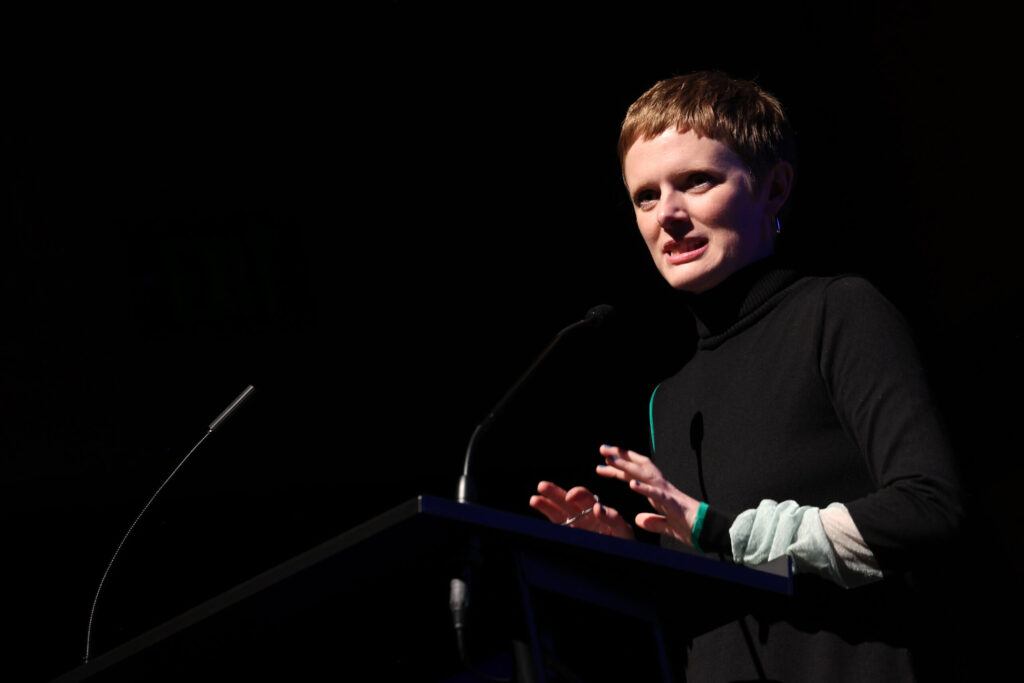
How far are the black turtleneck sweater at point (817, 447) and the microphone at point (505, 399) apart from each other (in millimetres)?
211

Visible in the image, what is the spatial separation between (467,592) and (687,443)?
0.81m

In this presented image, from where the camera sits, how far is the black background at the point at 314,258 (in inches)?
145

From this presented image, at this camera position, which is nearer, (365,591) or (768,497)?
(365,591)

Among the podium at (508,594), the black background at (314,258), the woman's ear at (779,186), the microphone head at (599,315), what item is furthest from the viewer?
the black background at (314,258)

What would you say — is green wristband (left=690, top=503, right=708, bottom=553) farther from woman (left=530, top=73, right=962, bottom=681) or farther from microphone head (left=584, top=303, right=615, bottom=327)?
microphone head (left=584, top=303, right=615, bottom=327)

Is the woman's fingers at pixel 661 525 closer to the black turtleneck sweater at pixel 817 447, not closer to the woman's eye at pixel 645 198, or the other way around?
the black turtleneck sweater at pixel 817 447

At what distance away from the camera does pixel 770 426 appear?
1677 mm

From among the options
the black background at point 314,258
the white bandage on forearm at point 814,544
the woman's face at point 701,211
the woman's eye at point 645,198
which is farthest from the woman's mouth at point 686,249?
the black background at point 314,258

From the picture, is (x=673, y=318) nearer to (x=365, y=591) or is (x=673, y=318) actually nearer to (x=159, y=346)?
(x=159, y=346)

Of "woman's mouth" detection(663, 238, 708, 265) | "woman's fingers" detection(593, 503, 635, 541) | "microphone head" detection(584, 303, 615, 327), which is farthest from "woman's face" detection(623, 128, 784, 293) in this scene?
"woman's fingers" detection(593, 503, 635, 541)

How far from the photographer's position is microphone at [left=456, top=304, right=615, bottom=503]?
1.37m

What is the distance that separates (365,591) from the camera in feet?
4.33

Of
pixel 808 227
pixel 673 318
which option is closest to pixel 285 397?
pixel 673 318

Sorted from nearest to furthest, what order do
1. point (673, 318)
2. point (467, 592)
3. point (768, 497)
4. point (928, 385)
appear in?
1. point (467, 592)
2. point (928, 385)
3. point (768, 497)
4. point (673, 318)
